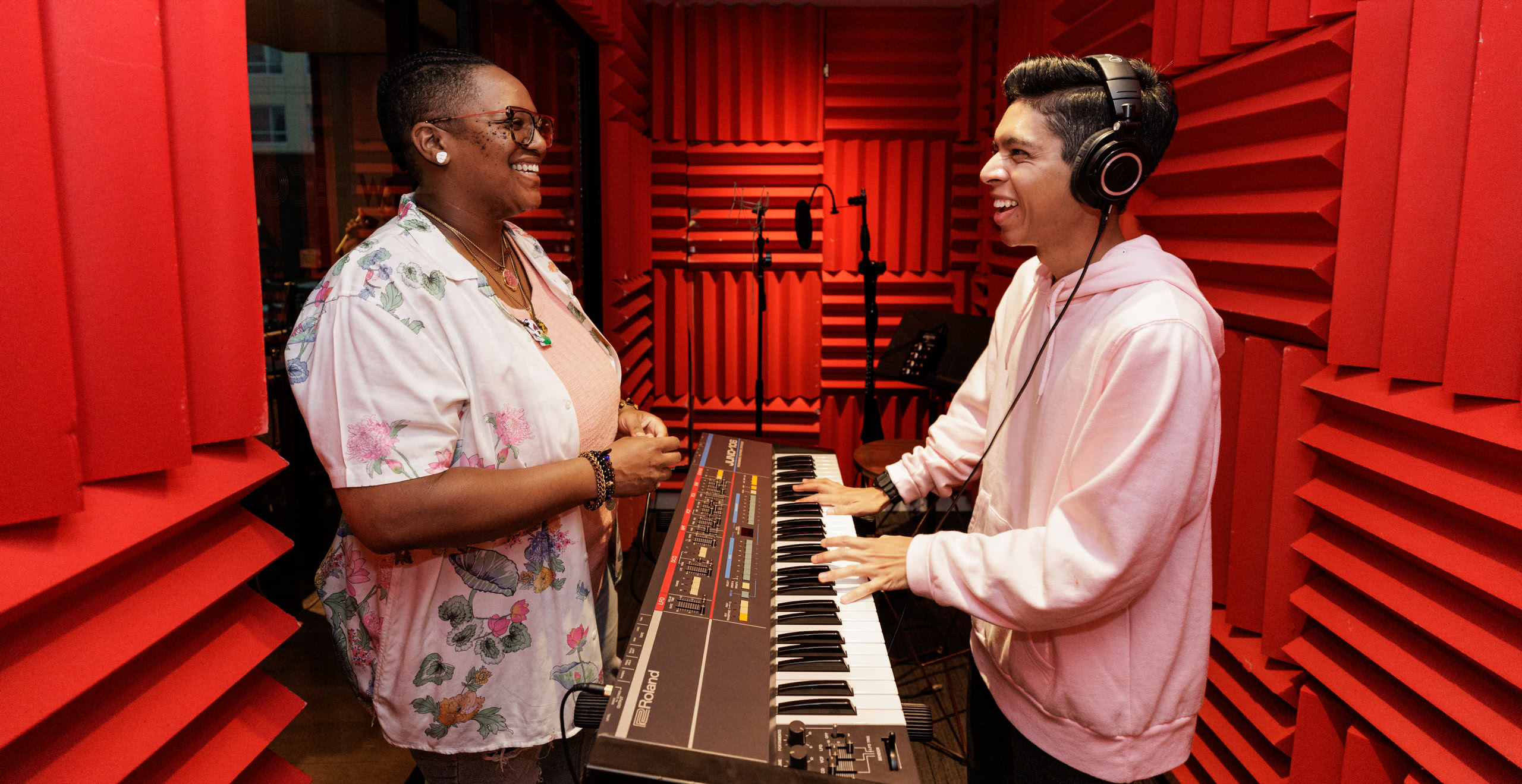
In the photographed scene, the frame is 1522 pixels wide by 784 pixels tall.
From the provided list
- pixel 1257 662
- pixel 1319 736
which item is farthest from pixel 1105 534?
pixel 1257 662

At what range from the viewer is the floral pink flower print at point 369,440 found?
3.77 ft

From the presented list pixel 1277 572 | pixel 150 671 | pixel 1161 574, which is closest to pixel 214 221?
pixel 150 671

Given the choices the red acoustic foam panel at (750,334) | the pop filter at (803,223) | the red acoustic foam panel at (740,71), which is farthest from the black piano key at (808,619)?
the red acoustic foam panel at (740,71)

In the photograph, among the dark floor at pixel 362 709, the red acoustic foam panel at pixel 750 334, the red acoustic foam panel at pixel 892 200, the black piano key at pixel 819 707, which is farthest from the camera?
the red acoustic foam panel at pixel 750 334

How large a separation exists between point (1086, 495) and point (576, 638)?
848 millimetres

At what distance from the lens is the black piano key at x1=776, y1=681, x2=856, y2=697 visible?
1.17 meters

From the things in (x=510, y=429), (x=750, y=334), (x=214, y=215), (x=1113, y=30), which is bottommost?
(x=750, y=334)

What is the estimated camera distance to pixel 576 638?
4.63 feet

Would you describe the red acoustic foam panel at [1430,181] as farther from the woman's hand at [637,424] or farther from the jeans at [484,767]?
the jeans at [484,767]

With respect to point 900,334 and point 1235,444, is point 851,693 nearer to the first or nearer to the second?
point 1235,444

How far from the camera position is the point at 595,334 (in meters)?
1.70

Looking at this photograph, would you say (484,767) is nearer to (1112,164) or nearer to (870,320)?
(1112,164)

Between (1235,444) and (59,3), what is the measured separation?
2.46m

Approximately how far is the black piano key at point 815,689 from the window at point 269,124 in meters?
1.68
